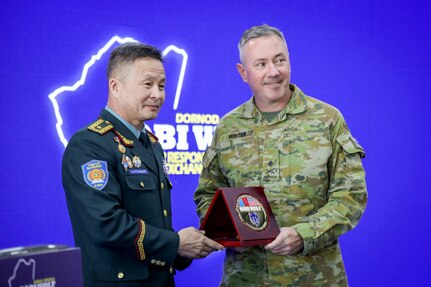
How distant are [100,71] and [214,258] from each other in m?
1.25

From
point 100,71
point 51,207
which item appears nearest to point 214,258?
point 51,207

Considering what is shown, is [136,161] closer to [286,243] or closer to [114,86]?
[114,86]

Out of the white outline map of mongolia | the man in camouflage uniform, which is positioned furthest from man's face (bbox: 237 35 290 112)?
the white outline map of mongolia

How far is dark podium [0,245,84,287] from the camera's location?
1.06m

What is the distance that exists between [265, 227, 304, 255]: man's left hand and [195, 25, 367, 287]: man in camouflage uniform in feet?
0.06

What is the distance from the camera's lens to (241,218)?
2.04 meters

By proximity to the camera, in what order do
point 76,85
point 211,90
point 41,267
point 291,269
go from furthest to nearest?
point 211,90 → point 76,85 → point 291,269 → point 41,267

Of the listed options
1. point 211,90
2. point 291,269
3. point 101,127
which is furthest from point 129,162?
point 211,90

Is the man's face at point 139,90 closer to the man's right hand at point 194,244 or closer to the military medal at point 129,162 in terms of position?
the military medal at point 129,162

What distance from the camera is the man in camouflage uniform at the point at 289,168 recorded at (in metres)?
2.15

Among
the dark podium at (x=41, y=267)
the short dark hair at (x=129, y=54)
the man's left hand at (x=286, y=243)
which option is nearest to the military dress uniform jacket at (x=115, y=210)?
the short dark hair at (x=129, y=54)

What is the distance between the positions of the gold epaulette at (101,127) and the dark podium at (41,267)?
0.81 meters

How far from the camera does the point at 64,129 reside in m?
3.11

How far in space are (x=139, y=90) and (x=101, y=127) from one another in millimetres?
168
